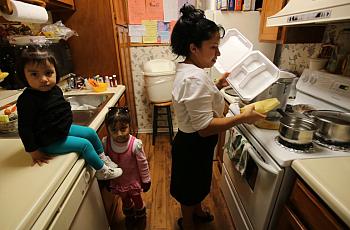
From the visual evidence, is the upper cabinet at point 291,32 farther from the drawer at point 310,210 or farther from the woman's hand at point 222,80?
the drawer at point 310,210

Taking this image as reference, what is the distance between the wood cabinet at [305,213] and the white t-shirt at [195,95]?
451mm

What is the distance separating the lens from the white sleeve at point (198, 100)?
912mm

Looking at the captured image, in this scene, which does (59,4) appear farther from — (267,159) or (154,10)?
(267,159)

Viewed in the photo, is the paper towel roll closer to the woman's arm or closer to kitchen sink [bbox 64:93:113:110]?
kitchen sink [bbox 64:93:113:110]

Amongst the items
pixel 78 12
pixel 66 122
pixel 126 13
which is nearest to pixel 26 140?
pixel 66 122

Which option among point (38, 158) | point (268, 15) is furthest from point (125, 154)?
point (268, 15)

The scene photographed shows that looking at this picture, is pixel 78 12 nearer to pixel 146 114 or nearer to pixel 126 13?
pixel 126 13

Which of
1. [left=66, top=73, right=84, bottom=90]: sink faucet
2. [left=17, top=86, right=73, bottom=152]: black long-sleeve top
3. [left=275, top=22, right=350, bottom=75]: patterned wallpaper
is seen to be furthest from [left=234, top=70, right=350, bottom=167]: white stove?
[left=66, top=73, right=84, bottom=90]: sink faucet

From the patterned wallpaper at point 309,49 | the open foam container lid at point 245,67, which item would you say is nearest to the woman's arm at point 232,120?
the open foam container lid at point 245,67

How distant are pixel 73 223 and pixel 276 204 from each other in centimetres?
86

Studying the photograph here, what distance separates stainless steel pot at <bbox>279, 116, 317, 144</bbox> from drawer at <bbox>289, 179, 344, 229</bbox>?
0.17 meters

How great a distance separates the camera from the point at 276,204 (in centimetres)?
92

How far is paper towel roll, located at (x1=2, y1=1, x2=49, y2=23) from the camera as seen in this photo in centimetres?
100

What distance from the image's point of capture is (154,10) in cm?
249
